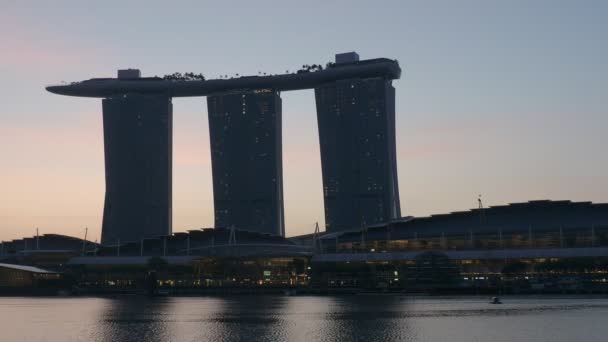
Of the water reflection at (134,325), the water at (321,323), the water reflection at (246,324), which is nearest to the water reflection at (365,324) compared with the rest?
the water at (321,323)

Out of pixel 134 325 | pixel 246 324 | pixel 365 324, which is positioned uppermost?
pixel 134 325

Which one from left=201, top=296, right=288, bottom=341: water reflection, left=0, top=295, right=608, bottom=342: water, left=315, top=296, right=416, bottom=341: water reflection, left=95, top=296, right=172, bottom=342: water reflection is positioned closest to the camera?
left=315, top=296, right=416, bottom=341: water reflection

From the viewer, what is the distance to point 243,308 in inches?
6033

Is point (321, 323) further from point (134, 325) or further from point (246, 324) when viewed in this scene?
point (134, 325)

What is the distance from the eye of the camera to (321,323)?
11519 cm

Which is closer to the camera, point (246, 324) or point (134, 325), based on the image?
point (134, 325)

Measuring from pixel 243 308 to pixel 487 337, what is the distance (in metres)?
66.7

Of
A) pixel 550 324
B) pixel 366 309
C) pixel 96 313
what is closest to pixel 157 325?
pixel 96 313

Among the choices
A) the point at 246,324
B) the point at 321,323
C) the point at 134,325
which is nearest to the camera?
the point at 134,325

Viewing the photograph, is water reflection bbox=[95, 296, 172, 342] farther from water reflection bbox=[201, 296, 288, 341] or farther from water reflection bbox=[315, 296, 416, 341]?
water reflection bbox=[315, 296, 416, 341]

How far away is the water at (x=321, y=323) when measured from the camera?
96.9 meters

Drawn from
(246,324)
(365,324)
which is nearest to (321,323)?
(365,324)

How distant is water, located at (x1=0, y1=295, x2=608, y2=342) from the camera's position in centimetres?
9688

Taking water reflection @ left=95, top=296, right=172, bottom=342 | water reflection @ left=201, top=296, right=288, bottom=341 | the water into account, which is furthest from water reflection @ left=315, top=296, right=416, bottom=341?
water reflection @ left=95, top=296, right=172, bottom=342
